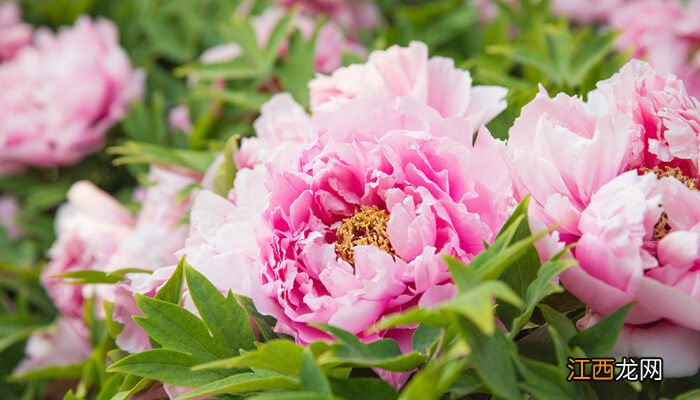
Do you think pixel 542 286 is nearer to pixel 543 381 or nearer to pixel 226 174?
pixel 543 381

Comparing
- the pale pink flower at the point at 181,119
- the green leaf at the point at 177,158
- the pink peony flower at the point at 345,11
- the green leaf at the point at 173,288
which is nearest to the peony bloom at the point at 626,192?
the green leaf at the point at 173,288

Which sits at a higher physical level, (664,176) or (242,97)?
(664,176)

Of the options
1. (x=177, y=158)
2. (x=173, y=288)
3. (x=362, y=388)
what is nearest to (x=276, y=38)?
(x=177, y=158)

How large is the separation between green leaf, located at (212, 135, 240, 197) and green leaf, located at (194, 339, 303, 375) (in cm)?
22

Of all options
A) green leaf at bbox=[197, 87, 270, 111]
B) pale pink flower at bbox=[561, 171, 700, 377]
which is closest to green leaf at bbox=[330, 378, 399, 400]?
pale pink flower at bbox=[561, 171, 700, 377]

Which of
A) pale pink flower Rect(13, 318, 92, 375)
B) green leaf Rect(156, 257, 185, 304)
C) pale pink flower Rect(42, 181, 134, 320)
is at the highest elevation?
green leaf Rect(156, 257, 185, 304)

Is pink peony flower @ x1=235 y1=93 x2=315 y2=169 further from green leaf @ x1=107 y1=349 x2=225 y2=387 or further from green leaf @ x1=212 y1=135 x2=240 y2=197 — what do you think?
green leaf @ x1=107 y1=349 x2=225 y2=387

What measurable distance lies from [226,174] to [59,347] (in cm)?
32

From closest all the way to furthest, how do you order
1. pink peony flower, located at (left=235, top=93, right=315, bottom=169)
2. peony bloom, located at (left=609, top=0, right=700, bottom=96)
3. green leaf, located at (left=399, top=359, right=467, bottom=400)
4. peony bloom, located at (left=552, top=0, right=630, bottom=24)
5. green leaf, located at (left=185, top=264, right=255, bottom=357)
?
green leaf, located at (left=399, top=359, right=467, bottom=400) < green leaf, located at (left=185, top=264, right=255, bottom=357) < pink peony flower, located at (left=235, top=93, right=315, bottom=169) < peony bloom, located at (left=609, top=0, right=700, bottom=96) < peony bloom, located at (left=552, top=0, right=630, bottom=24)

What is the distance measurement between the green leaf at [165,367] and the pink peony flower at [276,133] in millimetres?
165

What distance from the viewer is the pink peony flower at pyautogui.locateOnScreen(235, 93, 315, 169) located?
59 cm

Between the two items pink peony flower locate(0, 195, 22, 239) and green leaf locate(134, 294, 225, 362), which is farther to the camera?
pink peony flower locate(0, 195, 22, 239)

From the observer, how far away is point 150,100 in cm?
108

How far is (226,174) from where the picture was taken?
1.99 ft
